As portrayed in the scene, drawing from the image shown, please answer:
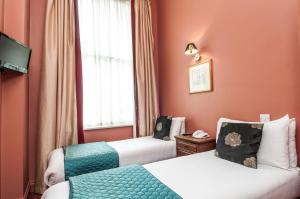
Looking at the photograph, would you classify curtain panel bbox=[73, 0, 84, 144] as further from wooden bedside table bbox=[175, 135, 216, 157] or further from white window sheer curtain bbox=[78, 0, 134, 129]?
wooden bedside table bbox=[175, 135, 216, 157]

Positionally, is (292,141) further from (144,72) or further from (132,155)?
(144,72)

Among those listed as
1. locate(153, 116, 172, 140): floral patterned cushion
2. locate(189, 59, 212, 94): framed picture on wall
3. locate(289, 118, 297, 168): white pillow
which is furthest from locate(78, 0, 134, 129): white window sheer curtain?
locate(289, 118, 297, 168): white pillow

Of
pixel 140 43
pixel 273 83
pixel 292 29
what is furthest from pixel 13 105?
pixel 292 29

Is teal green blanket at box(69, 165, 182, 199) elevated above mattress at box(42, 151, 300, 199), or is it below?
above

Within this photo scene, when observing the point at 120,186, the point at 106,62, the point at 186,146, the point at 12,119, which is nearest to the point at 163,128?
the point at 186,146

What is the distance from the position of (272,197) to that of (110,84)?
2736 mm

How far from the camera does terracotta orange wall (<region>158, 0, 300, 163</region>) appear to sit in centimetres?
175

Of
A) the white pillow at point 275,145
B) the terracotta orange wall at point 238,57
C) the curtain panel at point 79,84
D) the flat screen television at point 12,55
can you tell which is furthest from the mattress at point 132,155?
the white pillow at point 275,145

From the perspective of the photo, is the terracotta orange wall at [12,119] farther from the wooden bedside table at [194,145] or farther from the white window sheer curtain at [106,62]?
the wooden bedside table at [194,145]

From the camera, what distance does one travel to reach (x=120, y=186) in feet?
4.22

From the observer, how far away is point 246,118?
6.94 ft

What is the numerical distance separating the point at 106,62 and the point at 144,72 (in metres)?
0.74

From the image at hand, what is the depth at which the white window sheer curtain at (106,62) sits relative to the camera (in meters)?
3.17

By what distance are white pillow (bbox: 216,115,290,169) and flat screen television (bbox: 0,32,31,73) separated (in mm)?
2597
